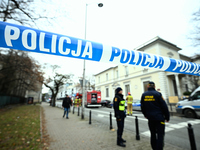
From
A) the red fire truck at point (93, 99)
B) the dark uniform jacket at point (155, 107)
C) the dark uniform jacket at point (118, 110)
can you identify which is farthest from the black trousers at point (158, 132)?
the red fire truck at point (93, 99)

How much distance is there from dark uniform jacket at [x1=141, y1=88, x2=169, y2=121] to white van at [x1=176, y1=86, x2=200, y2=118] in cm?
745

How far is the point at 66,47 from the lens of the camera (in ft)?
12.5

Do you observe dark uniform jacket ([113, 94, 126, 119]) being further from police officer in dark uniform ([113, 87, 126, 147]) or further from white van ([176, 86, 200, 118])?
white van ([176, 86, 200, 118])

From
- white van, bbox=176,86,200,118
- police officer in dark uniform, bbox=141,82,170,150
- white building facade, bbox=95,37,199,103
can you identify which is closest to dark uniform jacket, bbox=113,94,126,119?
police officer in dark uniform, bbox=141,82,170,150

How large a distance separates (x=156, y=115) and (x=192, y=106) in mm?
8134

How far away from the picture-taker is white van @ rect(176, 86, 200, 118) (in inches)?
332

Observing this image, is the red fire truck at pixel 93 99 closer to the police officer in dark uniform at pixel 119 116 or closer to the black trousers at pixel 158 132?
the police officer in dark uniform at pixel 119 116

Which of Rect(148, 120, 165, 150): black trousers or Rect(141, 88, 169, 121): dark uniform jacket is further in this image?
Rect(141, 88, 169, 121): dark uniform jacket

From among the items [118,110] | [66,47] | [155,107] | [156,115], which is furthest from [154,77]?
[66,47]

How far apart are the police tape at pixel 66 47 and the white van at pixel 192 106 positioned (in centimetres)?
526

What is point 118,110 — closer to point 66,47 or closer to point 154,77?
point 66,47

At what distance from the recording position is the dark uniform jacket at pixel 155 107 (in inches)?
118

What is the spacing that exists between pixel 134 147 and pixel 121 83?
27.9m

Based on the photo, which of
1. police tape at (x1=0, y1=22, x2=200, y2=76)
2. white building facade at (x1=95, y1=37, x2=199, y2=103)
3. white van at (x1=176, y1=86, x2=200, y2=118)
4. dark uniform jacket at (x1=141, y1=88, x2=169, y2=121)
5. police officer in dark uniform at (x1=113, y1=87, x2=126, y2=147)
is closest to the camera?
dark uniform jacket at (x1=141, y1=88, x2=169, y2=121)
